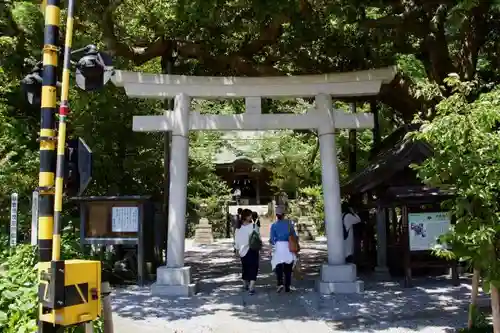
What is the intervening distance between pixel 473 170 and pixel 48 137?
13.8 feet

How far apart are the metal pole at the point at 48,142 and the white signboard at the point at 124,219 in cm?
655

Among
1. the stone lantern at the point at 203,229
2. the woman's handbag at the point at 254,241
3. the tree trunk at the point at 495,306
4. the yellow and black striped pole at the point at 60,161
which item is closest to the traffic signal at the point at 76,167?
the yellow and black striped pole at the point at 60,161

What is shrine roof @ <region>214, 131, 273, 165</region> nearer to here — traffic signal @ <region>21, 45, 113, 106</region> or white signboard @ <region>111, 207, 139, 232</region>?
white signboard @ <region>111, 207, 139, 232</region>

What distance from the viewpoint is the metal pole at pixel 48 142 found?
15.8 feet

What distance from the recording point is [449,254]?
562 cm

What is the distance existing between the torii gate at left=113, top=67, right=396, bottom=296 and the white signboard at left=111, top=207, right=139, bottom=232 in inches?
44.4

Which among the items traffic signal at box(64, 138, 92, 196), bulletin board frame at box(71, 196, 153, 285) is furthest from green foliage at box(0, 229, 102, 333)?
bulletin board frame at box(71, 196, 153, 285)

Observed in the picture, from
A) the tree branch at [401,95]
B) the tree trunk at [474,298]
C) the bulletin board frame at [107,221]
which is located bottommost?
the tree trunk at [474,298]

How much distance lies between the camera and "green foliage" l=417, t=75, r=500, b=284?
5.14 meters

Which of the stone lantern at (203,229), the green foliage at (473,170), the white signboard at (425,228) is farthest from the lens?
the stone lantern at (203,229)

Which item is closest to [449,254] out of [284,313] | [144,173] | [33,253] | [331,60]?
[284,313]

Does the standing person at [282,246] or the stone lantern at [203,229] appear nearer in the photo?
the standing person at [282,246]

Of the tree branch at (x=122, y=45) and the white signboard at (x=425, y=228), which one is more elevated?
the tree branch at (x=122, y=45)

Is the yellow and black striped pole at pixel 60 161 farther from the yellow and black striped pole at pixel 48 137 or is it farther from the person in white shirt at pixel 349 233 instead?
the person in white shirt at pixel 349 233
